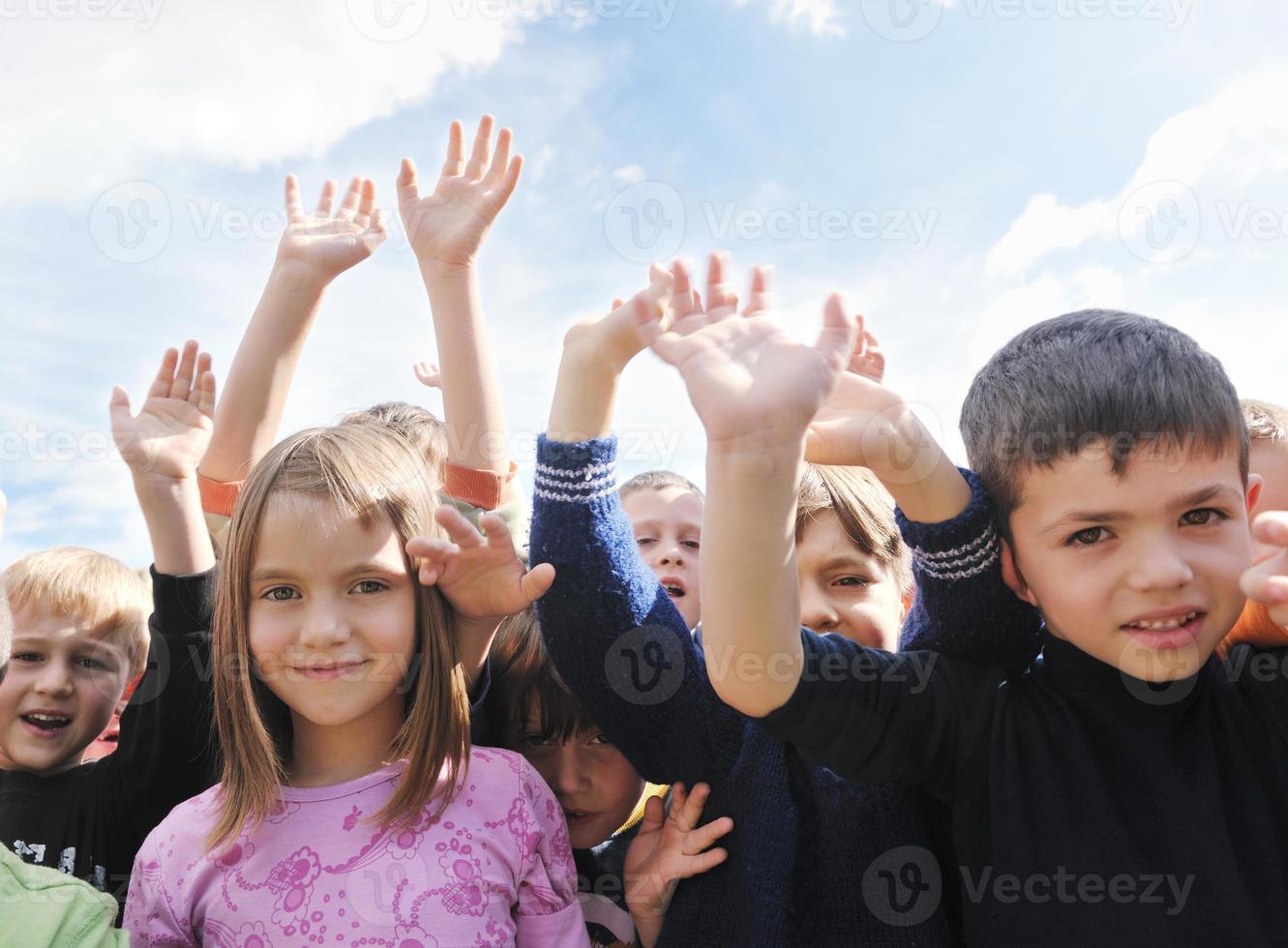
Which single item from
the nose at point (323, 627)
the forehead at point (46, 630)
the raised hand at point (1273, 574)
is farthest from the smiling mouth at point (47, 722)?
the raised hand at point (1273, 574)

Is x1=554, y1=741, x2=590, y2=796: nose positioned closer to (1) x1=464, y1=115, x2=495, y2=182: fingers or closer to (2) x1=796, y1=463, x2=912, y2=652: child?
(2) x1=796, y1=463, x2=912, y2=652: child

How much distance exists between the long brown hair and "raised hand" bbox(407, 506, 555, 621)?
0.06 meters

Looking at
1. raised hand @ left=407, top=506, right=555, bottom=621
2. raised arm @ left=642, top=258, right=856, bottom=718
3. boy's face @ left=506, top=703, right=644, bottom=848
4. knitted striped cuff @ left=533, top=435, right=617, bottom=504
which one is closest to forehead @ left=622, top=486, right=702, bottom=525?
boy's face @ left=506, top=703, right=644, bottom=848

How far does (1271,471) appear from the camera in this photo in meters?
2.11

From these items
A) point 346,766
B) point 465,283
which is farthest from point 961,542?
point 465,283

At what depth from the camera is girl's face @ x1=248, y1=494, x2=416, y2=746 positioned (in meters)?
1.80

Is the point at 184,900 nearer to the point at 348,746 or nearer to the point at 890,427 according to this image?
the point at 348,746

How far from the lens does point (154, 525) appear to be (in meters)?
2.08

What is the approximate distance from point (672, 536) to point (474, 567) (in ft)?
3.62

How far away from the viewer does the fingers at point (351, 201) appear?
108 inches

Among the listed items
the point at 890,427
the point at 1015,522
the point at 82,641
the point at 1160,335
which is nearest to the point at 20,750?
the point at 82,641

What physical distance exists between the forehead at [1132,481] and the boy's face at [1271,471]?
67cm

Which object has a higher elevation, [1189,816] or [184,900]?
[1189,816]

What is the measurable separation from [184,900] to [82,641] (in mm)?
1013
